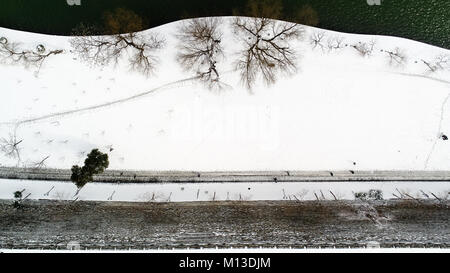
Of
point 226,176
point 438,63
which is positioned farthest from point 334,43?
point 226,176

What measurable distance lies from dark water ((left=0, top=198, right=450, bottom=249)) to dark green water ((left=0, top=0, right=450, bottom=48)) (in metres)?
9.34

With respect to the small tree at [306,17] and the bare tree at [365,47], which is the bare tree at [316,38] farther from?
the bare tree at [365,47]

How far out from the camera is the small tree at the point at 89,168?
19906 millimetres

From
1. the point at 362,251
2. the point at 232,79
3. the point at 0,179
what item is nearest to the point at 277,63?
the point at 232,79

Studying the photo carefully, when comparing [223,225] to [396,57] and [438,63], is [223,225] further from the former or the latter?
[438,63]

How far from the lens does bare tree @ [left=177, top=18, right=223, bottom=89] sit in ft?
68.2

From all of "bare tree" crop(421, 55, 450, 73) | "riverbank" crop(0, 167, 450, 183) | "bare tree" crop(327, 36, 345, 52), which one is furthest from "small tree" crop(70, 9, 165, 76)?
"bare tree" crop(421, 55, 450, 73)

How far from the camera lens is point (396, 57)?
2138 centimetres

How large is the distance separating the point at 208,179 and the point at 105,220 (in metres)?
5.67

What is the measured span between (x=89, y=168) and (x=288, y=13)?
13123 millimetres

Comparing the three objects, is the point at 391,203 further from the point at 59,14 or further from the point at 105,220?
the point at 59,14

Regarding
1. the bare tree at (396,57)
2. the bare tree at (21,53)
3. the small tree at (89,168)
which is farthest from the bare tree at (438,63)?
the bare tree at (21,53)

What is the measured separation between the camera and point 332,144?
21641 mm

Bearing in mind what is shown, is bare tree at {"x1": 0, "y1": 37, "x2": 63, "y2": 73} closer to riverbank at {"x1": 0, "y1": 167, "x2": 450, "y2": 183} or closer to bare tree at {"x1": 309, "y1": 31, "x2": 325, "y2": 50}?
riverbank at {"x1": 0, "y1": 167, "x2": 450, "y2": 183}
